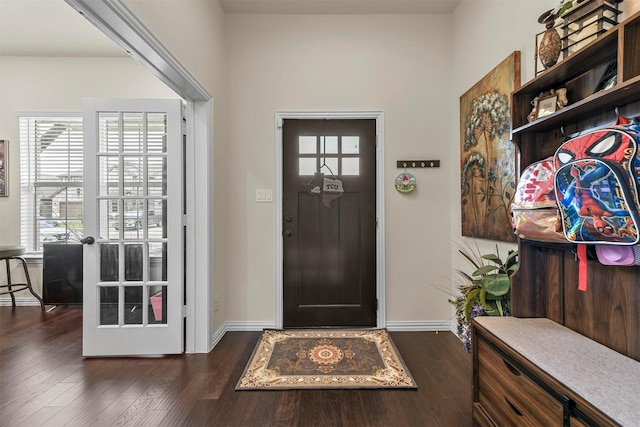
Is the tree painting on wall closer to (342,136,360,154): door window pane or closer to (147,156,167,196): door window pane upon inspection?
(342,136,360,154): door window pane

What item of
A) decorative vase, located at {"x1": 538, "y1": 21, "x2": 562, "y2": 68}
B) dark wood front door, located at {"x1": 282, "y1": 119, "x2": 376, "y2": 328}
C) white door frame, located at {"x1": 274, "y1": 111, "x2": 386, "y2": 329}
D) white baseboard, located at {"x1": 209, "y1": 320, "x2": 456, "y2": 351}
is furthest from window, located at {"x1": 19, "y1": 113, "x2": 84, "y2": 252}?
decorative vase, located at {"x1": 538, "y1": 21, "x2": 562, "y2": 68}

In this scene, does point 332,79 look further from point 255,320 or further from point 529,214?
point 255,320

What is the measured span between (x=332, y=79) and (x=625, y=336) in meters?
2.64

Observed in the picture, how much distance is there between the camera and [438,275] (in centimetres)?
281

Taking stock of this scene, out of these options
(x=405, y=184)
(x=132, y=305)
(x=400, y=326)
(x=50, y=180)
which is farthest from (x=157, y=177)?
(x=400, y=326)

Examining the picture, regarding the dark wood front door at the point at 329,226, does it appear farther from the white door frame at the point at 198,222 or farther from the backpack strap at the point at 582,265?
the backpack strap at the point at 582,265

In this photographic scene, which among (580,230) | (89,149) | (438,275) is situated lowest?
(438,275)

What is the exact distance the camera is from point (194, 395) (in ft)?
5.87

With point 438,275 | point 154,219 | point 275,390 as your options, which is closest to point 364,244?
point 438,275

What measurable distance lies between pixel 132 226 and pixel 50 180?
7.54 feet

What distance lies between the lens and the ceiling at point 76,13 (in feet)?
8.55

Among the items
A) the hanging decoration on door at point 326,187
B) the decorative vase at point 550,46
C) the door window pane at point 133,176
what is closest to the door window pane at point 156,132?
the door window pane at point 133,176

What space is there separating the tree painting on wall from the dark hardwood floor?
1062 mm

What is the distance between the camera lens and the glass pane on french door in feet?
7.32
